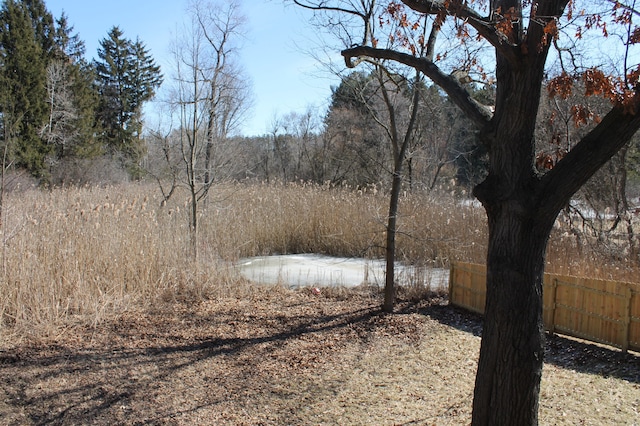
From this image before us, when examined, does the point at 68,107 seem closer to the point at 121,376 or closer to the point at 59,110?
the point at 59,110

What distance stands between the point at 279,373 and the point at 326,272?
418 centimetres

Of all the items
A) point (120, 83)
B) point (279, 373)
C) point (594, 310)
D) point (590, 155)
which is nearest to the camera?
point (590, 155)

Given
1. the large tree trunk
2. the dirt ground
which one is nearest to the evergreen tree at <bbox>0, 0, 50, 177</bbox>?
the dirt ground

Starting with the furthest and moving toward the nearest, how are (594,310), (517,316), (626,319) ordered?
(594,310)
(626,319)
(517,316)

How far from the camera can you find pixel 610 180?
9.42 meters

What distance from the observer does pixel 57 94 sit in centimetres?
2342

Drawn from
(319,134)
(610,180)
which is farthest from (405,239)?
(319,134)

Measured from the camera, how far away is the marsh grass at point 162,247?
17.8ft

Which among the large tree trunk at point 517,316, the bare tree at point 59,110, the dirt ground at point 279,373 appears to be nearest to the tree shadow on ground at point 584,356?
the dirt ground at point 279,373

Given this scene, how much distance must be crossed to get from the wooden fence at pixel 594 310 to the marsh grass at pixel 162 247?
4.53 ft

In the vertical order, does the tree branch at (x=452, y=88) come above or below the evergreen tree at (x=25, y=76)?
below

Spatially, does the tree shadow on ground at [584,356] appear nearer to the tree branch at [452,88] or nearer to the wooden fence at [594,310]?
the wooden fence at [594,310]

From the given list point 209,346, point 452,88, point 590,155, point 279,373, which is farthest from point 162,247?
point 590,155

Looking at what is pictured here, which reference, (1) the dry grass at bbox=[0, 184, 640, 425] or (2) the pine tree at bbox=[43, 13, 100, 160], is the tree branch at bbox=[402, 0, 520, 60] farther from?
(2) the pine tree at bbox=[43, 13, 100, 160]
